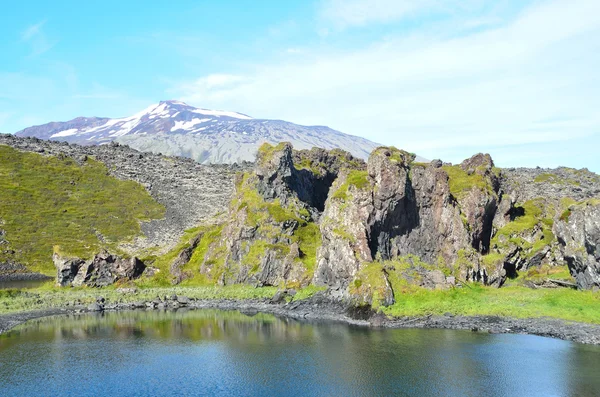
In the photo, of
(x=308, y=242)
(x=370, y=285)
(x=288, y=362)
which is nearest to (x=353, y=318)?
(x=370, y=285)

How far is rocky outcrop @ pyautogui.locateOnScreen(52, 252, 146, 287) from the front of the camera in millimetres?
121875

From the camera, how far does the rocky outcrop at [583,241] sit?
78438 millimetres

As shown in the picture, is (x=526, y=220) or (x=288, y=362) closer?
(x=288, y=362)

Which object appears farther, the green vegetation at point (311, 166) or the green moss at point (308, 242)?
the green vegetation at point (311, 166)

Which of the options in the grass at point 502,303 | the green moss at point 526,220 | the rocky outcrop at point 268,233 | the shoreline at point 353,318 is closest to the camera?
the shoreline at point 353,318

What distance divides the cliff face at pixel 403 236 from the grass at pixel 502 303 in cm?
278

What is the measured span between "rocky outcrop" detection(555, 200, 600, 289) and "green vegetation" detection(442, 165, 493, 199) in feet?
70.8

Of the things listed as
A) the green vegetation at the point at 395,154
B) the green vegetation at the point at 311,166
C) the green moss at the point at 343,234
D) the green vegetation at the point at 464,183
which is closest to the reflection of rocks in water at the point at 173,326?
the green moss at the point at 343,234

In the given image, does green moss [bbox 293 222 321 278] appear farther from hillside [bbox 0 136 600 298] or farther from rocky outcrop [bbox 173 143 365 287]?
hillside [bbox 0 136 600 298]

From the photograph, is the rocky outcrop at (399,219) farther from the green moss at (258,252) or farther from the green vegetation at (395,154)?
the green moss at (258,252)

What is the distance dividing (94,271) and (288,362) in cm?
7852

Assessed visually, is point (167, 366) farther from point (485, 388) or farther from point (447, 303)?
point (447, 303)

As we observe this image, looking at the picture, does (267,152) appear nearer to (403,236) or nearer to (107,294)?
(403,236)

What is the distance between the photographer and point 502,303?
82.7 m
